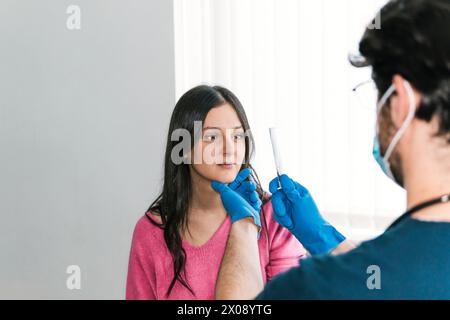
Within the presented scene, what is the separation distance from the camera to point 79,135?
267 centimetres

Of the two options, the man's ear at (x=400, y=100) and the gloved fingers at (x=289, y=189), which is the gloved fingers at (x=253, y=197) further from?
the man's ear at (x=400, y=100)

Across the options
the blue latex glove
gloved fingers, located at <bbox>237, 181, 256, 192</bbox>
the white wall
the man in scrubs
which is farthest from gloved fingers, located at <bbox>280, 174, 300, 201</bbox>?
the white wall

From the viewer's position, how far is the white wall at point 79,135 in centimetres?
251

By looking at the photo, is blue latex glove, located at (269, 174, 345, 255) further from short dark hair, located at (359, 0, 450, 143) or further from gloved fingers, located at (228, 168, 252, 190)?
short dark hair, located at (359, 0, 450, 143)

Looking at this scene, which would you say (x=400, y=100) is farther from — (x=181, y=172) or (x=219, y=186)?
(x=181, y=172)

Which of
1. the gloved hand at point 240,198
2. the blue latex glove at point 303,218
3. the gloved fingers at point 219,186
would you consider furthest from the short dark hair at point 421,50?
the gloved fingers at point 219,186

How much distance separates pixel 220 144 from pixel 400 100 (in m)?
0.88

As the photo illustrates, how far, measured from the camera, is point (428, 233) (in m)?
0.76

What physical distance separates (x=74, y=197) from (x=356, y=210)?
1267 mm

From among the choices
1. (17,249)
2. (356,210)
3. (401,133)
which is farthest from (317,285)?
(17,249)

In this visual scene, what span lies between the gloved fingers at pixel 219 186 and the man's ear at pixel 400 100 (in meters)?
0.80

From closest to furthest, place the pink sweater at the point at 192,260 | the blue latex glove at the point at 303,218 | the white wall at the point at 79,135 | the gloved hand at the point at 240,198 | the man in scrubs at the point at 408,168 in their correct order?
the man in scrubs at the point at 408,168 < the blue latex glove at the point at 303,218 < the gloved hand at the point at 240,198 < the pink sweater at the point at 192,260 < the white wall at the point at 79,135

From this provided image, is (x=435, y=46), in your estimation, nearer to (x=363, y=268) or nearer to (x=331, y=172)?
(x=363, y=268)

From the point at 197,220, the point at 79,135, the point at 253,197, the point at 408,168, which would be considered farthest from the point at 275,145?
the point at 79,135
